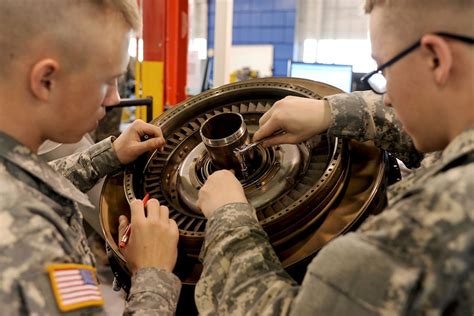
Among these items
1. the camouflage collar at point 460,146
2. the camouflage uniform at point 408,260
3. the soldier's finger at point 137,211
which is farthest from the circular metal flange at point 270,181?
the camouflage collar at point 460,146

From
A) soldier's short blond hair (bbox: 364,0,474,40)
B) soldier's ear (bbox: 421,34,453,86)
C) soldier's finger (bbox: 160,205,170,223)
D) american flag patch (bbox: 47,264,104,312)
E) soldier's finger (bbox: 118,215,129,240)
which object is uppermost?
soldier's short blond hair (bbox: 364,0,474,40)

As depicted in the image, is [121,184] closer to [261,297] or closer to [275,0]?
[261,297]

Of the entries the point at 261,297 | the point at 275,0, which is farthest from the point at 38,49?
the point at 275,0

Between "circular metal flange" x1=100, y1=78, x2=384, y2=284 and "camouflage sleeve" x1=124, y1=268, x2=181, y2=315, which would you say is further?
"circular metal flange" x1=100, y1=78, x2=384, y2=284

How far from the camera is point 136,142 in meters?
1.50

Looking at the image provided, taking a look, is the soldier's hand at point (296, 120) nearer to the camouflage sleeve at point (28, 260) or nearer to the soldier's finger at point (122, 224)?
the soldier's finger at point (122, 224)

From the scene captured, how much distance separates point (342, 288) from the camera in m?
0.74

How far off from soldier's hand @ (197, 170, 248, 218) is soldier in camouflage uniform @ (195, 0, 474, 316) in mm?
114

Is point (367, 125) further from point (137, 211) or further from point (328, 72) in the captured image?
point (328, 72)

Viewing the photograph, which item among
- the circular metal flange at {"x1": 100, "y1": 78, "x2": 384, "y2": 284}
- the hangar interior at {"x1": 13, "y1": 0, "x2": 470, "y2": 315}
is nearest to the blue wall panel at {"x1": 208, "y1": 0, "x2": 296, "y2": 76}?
the hangar interior at {"x1": 13, "y1": 0, "x2": 470, "y2": 315}

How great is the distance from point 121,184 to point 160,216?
341mm

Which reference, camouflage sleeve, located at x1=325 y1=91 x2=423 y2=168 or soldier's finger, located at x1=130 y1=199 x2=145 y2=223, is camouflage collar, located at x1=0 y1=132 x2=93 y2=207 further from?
camouflage sleeve, located at x1=325 y1=91 x2=423 y2=168

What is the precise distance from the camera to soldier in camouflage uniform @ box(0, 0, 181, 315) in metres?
0.76

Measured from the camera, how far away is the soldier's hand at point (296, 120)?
4.26 feet
